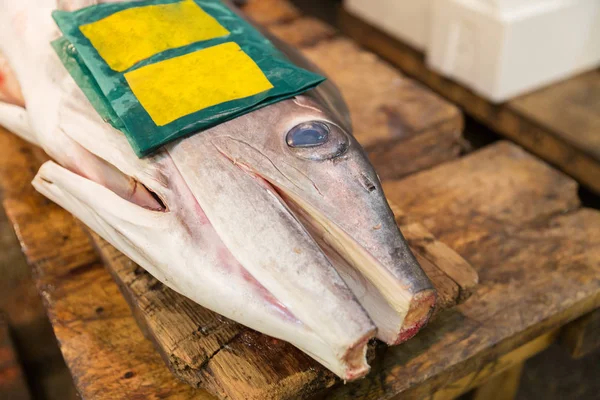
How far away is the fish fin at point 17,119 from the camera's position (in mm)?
1172

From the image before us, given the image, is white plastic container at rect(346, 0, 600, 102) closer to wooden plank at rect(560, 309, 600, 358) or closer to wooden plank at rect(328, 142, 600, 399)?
wooden plank at rect(328, 142, 600, 399)

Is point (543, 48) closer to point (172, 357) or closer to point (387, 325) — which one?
point (387, 325)

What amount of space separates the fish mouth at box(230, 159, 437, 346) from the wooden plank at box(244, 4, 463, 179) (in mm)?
643

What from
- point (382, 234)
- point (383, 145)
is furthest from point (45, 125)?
point (383, 145)

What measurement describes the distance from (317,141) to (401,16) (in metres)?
1.48

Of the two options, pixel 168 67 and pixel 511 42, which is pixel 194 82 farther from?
pixel 511 42

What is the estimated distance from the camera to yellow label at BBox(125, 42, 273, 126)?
975mm

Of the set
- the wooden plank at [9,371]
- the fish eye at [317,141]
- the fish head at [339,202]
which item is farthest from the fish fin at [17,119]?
the wooden plank at [9,371]

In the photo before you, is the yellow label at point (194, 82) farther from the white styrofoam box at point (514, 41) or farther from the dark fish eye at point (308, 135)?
the white styrofoam box at point (514, 41)

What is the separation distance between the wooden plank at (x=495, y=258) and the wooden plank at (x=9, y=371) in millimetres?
1047

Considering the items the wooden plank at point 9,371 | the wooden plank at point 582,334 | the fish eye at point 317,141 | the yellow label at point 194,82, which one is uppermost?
the yellow label at point 194,82

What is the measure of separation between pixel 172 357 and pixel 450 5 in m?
1.46

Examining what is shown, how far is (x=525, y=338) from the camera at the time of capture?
3.71ft

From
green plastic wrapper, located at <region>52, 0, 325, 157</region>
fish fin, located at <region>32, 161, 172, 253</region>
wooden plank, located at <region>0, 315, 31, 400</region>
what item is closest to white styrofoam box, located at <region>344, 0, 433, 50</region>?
green plastic wrapper, located at <region>52, 0, 325, 157</region>
